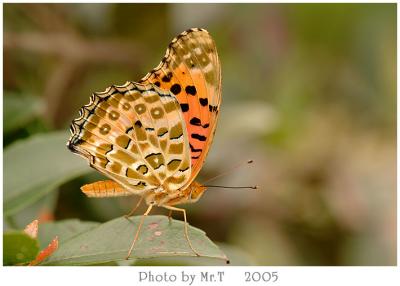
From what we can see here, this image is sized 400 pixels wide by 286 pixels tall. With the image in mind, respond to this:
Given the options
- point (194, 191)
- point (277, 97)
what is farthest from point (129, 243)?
point (277, 97)

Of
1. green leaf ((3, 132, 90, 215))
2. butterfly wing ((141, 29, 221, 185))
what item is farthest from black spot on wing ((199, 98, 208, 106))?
green leaf ((3, 132, 90, 215))

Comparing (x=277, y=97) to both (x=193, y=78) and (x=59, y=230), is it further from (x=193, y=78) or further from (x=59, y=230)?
(x=59, y=230)

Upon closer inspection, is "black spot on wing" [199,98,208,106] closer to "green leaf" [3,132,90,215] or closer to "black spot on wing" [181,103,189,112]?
"black spot on wing" [181,103,189,112]

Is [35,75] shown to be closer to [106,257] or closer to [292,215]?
[292,215]

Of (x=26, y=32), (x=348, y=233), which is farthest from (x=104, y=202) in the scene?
(x=348, y=233)

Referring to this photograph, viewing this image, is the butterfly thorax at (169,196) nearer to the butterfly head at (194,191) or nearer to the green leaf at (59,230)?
the butterfly head at (194,191)

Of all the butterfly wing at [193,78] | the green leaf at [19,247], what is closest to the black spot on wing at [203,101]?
the butterfly wing at [193,78]
